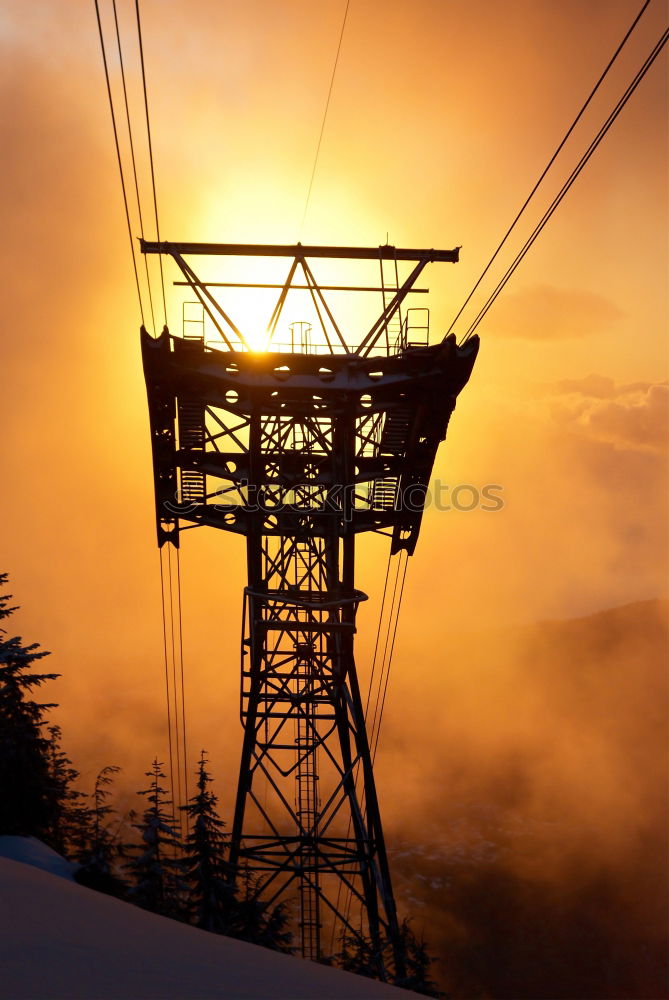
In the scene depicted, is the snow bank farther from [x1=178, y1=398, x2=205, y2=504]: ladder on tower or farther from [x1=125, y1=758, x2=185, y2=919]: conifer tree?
[x1=178, y1=398, x2=205, y2=504]: ladder on tower

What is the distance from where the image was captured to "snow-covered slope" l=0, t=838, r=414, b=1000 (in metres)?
8.26

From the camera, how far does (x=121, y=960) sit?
9.31 m

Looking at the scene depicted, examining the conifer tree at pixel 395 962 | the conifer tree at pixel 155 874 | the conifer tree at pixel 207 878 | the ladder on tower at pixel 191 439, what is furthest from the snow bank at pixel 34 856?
the ladder on tower at pixel 191 439

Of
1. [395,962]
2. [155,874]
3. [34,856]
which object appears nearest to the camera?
[34,856]

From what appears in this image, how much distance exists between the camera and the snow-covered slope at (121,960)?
27.1 feet

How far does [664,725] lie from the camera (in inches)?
6545

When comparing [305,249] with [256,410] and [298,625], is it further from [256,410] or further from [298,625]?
[298,625]

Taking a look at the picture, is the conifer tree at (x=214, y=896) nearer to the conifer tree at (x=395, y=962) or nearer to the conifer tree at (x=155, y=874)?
the conifer tree at (x=155, y=874)

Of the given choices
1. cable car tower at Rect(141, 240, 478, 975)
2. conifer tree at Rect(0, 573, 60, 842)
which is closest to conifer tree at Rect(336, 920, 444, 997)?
cable car tower at Rect(141, 240, 478, 975)

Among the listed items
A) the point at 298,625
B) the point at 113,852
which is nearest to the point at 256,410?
the point at 298,625

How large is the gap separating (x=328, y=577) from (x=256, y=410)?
435 cm

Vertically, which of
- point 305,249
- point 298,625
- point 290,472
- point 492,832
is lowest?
point 298,625

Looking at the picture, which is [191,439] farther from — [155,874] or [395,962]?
[395,962]

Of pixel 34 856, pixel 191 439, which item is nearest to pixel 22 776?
pixel 34 856
